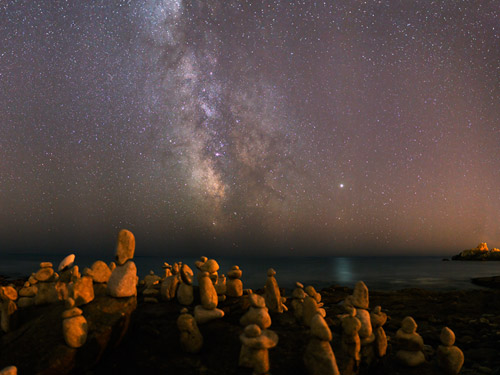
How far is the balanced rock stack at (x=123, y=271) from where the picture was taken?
20.2 ft

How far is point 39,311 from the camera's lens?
687 centimetres

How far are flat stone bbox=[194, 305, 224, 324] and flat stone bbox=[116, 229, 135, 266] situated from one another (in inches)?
72.2

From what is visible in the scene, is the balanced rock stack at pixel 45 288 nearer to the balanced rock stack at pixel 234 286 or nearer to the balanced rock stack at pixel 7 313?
the balanced rock stack at pixel 7 313

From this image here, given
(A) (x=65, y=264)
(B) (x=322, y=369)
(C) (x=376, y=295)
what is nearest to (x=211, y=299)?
(B) (x=322, y=369)

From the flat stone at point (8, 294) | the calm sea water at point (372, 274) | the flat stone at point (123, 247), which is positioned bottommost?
the calm sea water at point (372, 274)

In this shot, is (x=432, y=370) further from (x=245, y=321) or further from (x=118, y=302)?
(x=118, y=302)

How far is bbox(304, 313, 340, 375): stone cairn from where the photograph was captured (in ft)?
15.4

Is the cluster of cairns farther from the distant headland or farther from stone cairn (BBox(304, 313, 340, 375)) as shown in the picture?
the distant headland

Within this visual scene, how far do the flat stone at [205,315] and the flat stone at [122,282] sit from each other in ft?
4.77

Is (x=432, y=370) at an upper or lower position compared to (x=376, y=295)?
upper

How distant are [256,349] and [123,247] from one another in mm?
3416

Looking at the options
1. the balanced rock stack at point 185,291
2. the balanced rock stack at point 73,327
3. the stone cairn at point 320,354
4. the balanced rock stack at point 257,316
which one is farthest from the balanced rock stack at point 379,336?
the balanced rock stack at point 73,327

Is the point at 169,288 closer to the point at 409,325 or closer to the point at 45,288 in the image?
the point at 45,288

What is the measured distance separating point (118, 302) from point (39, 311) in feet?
7.56
